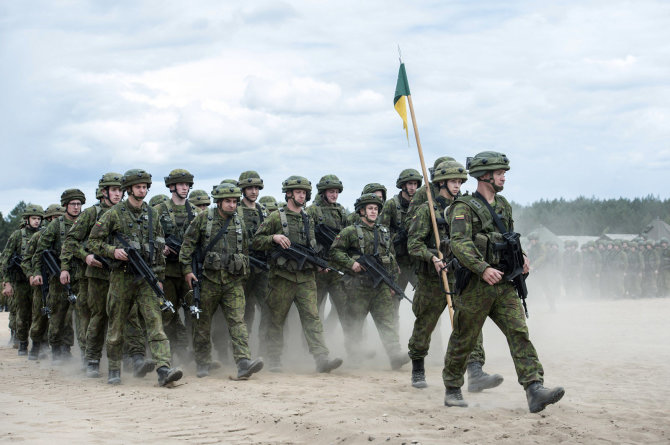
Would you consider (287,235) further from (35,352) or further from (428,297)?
(35,352)

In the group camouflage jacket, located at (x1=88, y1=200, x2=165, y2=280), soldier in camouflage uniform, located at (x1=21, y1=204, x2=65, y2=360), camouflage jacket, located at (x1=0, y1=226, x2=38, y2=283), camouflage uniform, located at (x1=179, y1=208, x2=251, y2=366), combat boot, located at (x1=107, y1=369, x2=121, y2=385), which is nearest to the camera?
camouflage jacket, located at (x1=88, y1=200, x2=165, y2=280)

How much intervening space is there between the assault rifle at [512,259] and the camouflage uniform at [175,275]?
17.7 ft

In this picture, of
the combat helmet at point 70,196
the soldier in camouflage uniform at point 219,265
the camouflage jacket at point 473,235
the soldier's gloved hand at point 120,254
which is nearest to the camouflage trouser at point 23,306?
the combat helmet at point 70,196

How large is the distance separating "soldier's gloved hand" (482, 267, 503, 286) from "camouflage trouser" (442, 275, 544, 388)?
26 cm

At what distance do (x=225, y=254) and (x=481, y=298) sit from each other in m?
4.02

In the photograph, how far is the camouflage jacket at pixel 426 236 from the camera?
8.85 metres

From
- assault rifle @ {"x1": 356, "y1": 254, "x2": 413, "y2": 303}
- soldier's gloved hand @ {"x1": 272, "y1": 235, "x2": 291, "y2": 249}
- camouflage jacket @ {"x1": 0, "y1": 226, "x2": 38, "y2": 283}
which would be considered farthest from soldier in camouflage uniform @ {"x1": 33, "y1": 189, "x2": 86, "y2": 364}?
assault rifle @ {"x1": 356, "y1": 254, "x2": 413, "y2": 303}

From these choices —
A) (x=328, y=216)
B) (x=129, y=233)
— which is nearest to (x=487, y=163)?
(x=129, y=233)

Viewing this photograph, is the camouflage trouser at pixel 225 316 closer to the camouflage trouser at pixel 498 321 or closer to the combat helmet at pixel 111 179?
the combat helmet at pixel 111 179

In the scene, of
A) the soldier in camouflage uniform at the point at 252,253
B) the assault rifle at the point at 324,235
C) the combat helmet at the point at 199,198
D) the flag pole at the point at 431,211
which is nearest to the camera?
the flag pole at the point at 431,211

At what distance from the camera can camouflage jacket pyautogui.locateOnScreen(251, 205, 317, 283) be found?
10391mm

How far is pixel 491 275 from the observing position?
22.3 ft

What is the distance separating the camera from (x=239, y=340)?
385 inches

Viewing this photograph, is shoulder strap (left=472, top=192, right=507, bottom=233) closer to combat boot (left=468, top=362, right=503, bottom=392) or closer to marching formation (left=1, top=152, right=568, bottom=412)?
marching formation (left=1, top=152, right=568, bottom=412)
